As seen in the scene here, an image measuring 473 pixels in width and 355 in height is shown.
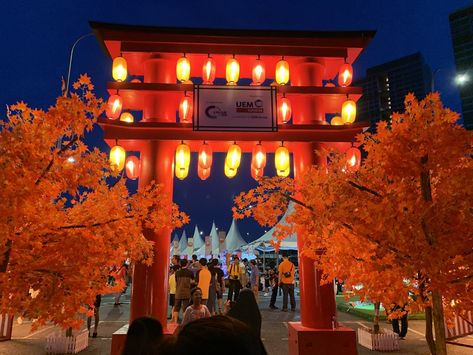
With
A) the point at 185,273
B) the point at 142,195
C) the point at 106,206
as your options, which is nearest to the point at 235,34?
the point at 142,195

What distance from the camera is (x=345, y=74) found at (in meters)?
10.2

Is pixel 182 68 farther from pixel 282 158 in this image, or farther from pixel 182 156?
pixel 282 158

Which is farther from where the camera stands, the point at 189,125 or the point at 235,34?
the point at 235,34

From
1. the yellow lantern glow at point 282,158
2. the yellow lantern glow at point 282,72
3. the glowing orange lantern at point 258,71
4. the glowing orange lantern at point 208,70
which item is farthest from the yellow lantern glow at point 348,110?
the glowing orange lantern at point 208,70

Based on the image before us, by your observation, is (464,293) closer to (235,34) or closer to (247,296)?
(247,296)

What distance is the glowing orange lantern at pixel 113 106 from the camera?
376 inches

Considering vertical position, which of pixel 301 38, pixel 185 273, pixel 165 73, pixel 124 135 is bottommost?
pixel 185 273

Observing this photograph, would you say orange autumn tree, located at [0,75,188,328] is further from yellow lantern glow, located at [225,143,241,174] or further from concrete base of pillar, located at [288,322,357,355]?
concrete base of pillar, located at [288,322,357,355]

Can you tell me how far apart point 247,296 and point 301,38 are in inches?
304

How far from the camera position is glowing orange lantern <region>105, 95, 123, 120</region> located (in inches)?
376

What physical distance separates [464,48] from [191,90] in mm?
73874

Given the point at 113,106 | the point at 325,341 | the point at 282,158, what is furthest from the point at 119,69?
the point at 325,341

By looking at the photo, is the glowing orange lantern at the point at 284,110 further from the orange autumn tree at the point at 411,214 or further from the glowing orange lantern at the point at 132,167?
the glowing orange lantern at the point at 132,167

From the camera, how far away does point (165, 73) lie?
9.96 m
